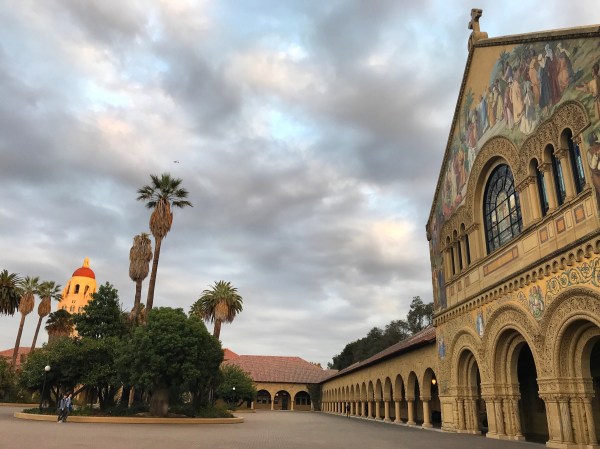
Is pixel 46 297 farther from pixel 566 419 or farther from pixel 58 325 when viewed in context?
pixel 566 419

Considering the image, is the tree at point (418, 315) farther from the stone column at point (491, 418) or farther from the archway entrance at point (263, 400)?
the stone column at point (491, 418)

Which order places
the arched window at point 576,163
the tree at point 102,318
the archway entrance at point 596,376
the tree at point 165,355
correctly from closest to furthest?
the arched window at point 576,163 → the archway entrance at point 596,376 → the tree at point 165,355 → the tree at point 102,318

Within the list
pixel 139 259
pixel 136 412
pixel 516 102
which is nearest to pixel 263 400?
pixel 139 259

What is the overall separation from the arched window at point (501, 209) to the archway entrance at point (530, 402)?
5.51 m

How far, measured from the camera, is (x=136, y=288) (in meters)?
33.5

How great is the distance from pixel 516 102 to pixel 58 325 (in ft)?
160

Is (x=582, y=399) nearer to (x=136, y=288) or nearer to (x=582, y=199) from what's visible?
(x=582, y=199)

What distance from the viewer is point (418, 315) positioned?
81812 millimetres

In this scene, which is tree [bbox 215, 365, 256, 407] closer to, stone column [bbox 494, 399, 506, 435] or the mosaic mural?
the mosaic mural

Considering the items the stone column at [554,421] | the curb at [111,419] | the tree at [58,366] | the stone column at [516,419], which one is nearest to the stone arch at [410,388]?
the stone column at [516,419]

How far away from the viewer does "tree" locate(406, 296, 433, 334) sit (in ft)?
265

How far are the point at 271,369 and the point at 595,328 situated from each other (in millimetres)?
61312

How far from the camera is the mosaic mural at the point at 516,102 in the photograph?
1166 centimetres

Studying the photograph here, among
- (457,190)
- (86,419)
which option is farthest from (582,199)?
(86,419)
